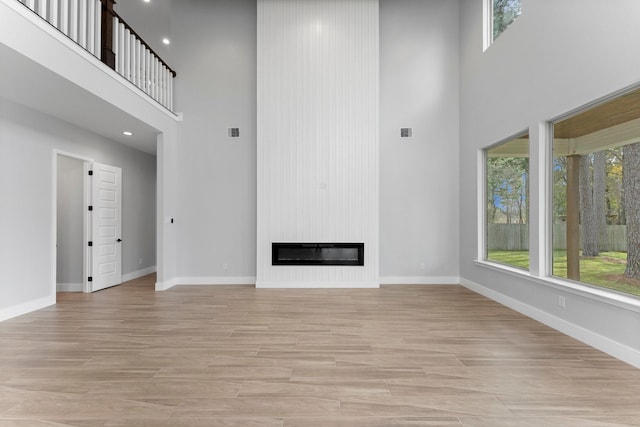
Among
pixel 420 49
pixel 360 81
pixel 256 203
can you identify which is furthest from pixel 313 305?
pixel 420 49

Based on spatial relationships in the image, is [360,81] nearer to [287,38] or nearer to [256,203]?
[287,38]

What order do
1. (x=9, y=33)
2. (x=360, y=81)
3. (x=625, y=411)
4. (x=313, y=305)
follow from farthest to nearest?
(x=360, y=81) → (x=313, y=305) → (x=9, y=33) → (x=625, y=411)

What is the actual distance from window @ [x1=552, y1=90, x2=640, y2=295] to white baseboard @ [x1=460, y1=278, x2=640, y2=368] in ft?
1.57

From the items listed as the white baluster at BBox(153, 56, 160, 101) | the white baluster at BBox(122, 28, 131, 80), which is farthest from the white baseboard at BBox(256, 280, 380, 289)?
the white baluster at BBox(122, 28, 131, 80)

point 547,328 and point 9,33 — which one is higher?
point 9,33

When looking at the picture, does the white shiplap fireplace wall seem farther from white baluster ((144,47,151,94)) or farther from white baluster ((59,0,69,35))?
white baluster ((59,0,69,35))

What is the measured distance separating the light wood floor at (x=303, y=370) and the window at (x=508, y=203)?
0.97 meters

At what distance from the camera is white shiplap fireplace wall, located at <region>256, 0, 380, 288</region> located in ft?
21.8

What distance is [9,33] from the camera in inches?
123

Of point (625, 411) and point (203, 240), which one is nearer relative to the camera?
point (625, 411)

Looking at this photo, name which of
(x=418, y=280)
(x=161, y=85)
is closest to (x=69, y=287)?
(x=161, y=85)

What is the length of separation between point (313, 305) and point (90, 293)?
3897 millimetres

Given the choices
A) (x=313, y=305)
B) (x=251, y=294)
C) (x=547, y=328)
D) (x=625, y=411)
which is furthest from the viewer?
(x=251, y=294)

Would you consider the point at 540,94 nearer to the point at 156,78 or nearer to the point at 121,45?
the point at 121,45
